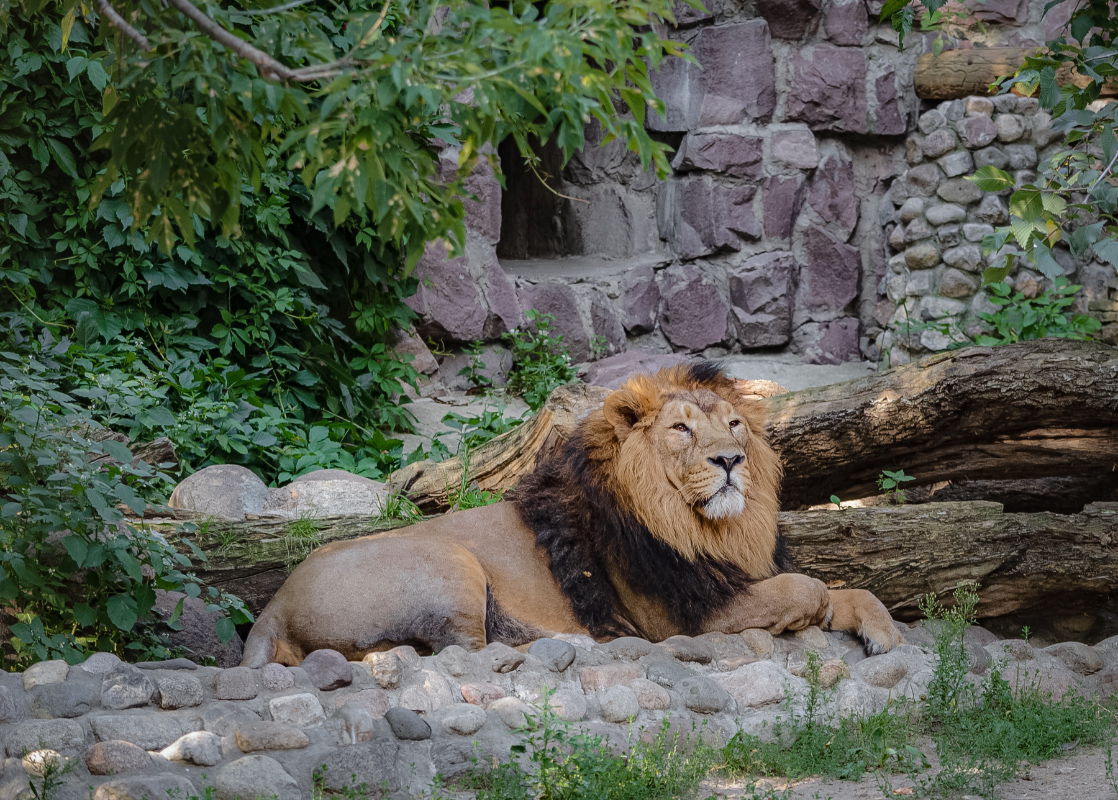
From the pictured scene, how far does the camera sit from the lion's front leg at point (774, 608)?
3.92 metres

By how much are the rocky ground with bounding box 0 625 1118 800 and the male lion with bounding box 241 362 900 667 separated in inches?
6.6

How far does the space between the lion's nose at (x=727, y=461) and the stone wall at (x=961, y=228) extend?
4536 millimetres

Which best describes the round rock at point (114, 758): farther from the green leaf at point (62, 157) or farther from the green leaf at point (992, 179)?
the green leaf at point (62, 157)

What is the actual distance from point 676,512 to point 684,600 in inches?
14.3

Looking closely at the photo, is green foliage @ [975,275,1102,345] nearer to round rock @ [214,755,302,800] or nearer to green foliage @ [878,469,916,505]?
green foliage @ [878,469,916,505]

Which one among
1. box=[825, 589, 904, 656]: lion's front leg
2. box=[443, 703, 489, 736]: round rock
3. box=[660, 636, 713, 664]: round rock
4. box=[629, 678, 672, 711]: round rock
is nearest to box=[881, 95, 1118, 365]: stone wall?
box=[825, 589, 904, 656]: lion's front leg

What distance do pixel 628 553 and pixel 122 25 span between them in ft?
8.56

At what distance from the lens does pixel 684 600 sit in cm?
395

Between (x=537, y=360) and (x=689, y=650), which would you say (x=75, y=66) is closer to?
(x=537, y=360)

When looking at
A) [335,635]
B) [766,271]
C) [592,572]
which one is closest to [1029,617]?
[592,572]

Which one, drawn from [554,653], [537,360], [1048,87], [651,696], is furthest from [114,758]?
[537,360]

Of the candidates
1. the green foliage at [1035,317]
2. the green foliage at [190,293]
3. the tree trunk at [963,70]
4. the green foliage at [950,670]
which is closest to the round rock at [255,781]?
the green foliage at [950,670]

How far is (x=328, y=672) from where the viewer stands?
10.5 ft

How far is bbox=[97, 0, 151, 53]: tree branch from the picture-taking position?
217cm
